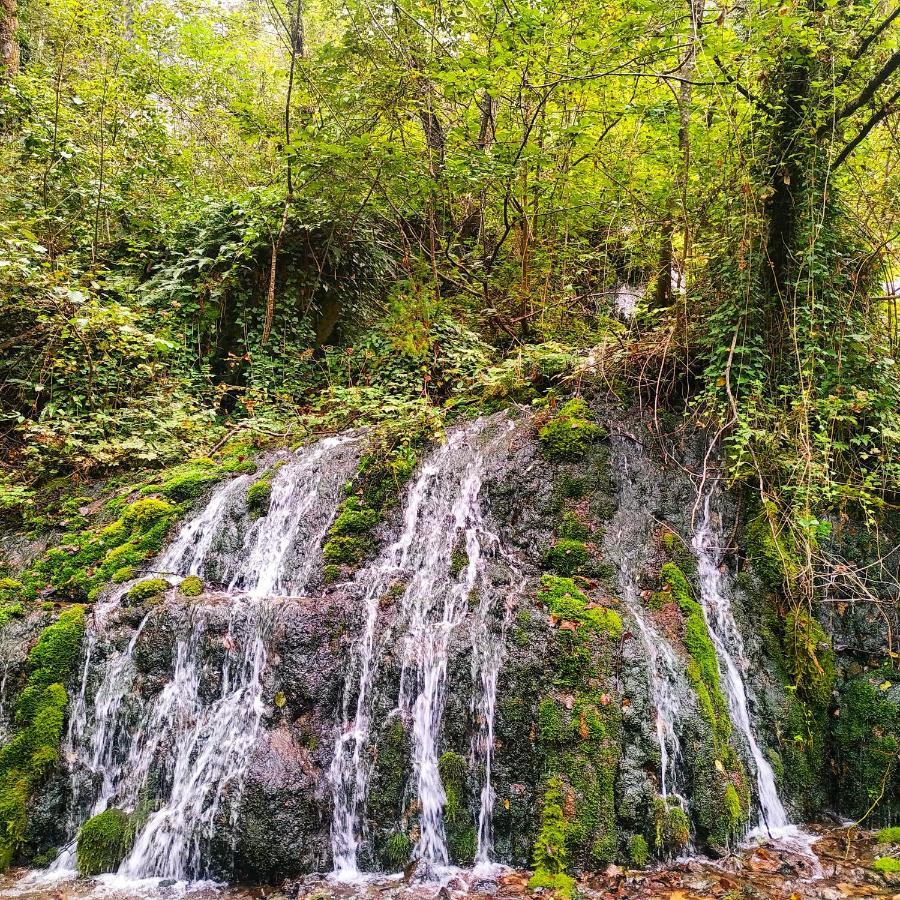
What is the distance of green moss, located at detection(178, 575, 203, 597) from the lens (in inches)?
211

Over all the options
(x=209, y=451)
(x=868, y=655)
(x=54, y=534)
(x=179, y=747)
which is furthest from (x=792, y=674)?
(x=54, y=534)

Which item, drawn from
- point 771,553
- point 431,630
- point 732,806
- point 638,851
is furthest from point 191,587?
point 771,553

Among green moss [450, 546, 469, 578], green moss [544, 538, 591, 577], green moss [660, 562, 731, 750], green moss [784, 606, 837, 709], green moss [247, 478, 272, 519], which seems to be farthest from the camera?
green moss [247, 478, 272, 519]

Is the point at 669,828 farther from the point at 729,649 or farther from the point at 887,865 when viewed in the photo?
the point at 729,649

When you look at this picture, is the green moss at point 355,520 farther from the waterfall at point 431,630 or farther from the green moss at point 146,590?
the green moss at point 146,590

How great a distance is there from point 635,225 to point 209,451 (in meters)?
7.03

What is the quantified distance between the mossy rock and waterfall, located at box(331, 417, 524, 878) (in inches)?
75.5

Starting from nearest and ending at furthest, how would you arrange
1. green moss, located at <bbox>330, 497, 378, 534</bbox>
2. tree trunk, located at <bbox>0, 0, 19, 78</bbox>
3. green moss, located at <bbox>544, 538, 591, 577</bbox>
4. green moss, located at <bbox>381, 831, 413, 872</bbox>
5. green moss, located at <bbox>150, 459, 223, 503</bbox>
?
green moss, located at <bbox>381, 831, 413, 872</bbox> → green moss, located at <bbox>544, 538, 591, 577</bbox> → green moss, located at <bbox>330, 497, 378, 534</bbox> → green moss, located at <bbox>150, 459, 223, 503</bbox> → tree trunk, located at <bbox>0, 0, 19, 78</bbox>

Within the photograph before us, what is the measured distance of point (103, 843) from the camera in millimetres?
4160

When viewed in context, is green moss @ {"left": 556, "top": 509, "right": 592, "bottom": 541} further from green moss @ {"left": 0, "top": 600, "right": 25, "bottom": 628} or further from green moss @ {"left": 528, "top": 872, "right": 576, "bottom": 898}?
green moss @ {"left": 0, "top": 600, "right": 25, "bottom": 628}

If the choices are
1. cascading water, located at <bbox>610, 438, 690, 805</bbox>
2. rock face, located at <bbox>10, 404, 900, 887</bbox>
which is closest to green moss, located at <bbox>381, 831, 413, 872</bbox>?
rock face, located at <bbox>10, 404, 900, 887</bbox>

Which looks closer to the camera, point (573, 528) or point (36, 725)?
point (36, 725)

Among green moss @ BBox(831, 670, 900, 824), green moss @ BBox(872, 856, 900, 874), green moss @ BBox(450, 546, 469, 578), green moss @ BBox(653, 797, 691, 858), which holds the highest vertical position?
green moss @ BBox(450, 546, 469, 578)

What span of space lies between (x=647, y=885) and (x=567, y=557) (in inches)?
95.0
